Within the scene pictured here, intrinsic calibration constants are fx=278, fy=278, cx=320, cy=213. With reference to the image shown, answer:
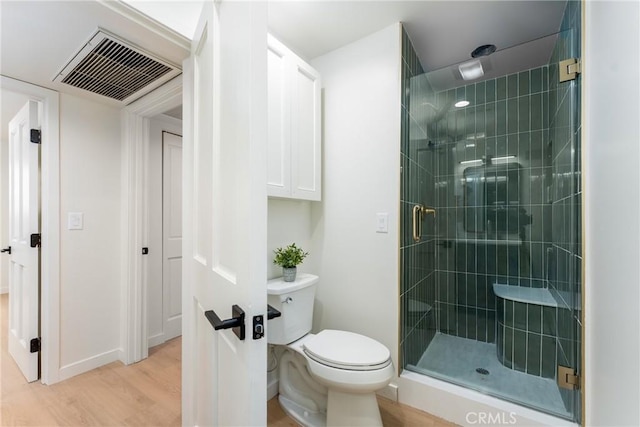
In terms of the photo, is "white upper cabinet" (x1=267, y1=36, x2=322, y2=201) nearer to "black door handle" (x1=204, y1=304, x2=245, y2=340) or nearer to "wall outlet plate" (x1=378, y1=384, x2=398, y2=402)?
"black door handle" (x1=204, y1=304, x2=245, y2=340)

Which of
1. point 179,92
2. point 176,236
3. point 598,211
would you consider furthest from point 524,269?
point 176,236

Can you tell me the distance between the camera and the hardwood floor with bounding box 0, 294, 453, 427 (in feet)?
5.06

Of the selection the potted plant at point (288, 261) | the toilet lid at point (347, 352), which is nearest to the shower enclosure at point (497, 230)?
the toilet lid at point (347, 352)

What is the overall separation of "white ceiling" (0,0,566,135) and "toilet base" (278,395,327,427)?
202cm

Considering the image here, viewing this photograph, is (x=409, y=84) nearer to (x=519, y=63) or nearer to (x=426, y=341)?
(x=519, y=63)

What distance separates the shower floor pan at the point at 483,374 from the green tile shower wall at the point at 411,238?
0.32 feet

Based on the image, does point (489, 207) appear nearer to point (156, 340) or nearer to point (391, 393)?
point (391, 393)

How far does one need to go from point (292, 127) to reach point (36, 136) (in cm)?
178

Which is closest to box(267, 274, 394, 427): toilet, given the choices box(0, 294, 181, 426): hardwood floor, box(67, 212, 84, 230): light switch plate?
box(0, 294, 181, 426): hardwood floor

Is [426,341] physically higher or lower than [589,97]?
lower

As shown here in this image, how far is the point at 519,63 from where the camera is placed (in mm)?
2102

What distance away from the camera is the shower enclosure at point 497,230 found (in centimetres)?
152

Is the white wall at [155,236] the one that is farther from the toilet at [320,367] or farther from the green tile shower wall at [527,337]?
the green tile shower wall at [527,337]

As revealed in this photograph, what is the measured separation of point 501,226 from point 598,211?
1.21m
